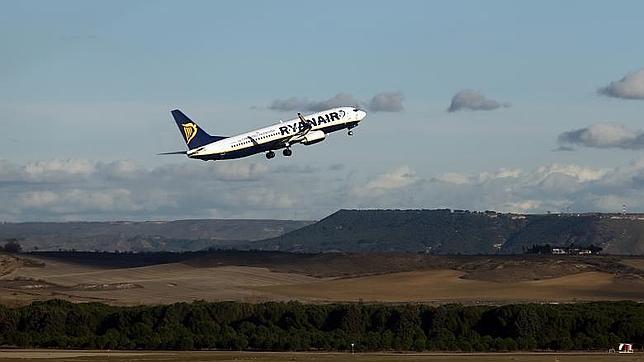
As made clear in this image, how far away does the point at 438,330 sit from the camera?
120125 mm

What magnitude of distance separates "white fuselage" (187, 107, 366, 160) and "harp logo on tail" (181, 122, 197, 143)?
179 inches

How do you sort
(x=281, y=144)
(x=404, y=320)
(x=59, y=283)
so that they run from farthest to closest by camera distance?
(x=59, y=283) → (x=281, y=144) → (x=404, y=320)

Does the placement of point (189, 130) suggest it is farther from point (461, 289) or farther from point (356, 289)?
point (461, 289)

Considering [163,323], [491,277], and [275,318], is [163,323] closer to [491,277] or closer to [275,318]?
[275,318]

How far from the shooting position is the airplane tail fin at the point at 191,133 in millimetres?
143125

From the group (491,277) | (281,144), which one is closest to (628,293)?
(491,277)

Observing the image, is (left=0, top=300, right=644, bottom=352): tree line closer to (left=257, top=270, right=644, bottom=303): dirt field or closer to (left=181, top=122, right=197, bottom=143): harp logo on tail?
(left=181, top=122, right=197, bottom=143): harp logo on tail

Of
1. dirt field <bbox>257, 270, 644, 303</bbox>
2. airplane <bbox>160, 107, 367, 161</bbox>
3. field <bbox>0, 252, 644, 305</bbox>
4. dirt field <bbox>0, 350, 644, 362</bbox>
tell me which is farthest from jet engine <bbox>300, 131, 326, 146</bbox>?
dirt field <bbox>0, 350, 644, 362</bbox>

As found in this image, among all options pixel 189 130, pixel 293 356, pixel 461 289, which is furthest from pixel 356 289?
pixel 293 356

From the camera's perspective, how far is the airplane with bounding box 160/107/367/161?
14062 cm

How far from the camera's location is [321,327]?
126m

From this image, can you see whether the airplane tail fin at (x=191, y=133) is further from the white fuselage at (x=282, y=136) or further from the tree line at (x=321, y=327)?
the tree line at (x=321, y=327)

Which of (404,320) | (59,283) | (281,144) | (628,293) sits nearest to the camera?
(404,320)

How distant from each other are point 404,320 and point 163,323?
75.5 ft
